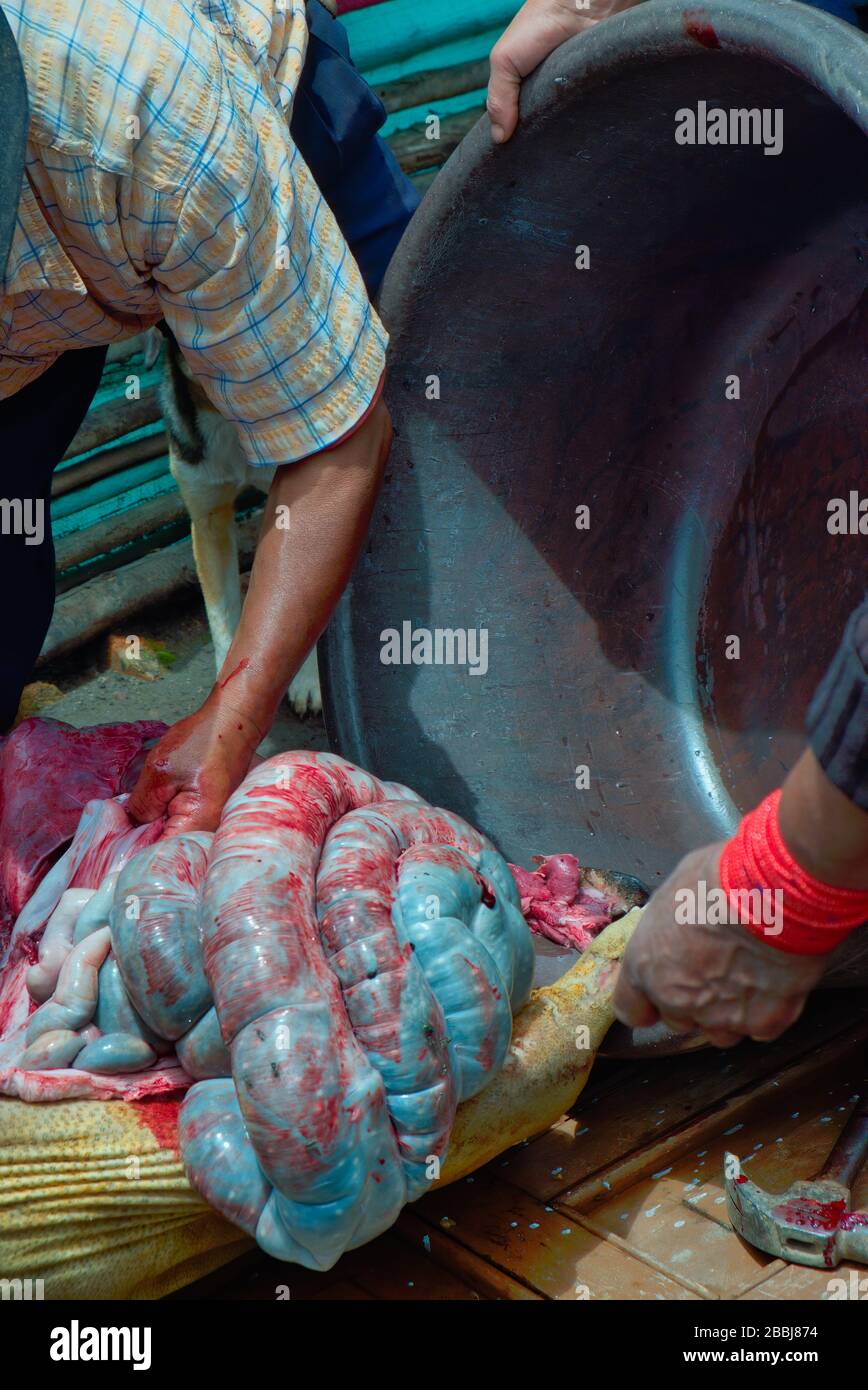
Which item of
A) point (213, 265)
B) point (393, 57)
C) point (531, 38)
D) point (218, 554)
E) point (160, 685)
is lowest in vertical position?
point (160, 685)

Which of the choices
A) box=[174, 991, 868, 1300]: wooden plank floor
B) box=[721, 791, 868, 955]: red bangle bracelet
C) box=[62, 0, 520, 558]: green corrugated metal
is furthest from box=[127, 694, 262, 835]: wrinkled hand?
box=[62, 0, 520, 558]: green corrugated metal

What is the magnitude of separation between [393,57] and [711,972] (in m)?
3.64

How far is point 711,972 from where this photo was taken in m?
1.58

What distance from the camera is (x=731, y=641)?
10.6 feet

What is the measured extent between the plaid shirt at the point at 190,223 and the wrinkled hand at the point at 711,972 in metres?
1.09

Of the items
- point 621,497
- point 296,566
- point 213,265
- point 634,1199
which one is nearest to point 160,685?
point 621,497

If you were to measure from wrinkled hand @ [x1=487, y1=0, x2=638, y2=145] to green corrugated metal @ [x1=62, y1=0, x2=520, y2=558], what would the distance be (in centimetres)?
198

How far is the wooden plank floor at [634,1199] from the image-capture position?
204cm

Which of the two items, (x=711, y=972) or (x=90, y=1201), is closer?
(x=711, y=972)

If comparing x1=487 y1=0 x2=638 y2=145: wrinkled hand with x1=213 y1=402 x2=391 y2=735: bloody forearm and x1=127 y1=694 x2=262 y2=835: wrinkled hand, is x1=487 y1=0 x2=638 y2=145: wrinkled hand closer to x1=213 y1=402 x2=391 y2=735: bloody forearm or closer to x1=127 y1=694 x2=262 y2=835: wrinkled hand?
x1=213 y1=402 x2=391 y2=735: bloody forearm

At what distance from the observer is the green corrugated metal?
4418 mm

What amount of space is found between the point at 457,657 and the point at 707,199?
1027 millimetres

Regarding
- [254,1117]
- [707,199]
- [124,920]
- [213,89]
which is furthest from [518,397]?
[254,1117]

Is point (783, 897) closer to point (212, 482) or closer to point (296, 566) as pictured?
point (296, 566)
